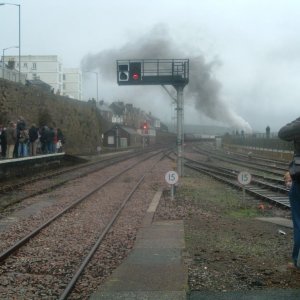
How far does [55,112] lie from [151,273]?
145ft

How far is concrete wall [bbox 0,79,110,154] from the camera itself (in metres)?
37.3

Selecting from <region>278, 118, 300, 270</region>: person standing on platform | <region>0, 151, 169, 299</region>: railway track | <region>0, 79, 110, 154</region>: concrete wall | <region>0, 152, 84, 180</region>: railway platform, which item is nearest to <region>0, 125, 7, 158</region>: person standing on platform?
<region>0, 152, 84, 180</region>: railway platform

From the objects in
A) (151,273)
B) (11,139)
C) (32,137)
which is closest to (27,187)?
(11,139)

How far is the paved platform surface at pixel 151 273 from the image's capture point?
6.06m

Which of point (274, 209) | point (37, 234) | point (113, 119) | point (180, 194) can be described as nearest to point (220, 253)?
point (37, 234)

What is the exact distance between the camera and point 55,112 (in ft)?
164

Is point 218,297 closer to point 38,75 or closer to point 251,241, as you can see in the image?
point 251,241

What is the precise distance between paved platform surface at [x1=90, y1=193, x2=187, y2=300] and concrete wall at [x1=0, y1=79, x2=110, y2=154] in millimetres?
27564

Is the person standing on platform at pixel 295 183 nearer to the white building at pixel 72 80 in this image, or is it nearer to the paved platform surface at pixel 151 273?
the paved platform surface at pixel 151 273

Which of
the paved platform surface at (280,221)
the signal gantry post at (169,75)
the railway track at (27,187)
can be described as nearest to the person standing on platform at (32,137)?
the railway track at (27,187)

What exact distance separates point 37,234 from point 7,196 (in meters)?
7.21

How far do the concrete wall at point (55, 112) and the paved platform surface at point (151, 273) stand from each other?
90.4 feet

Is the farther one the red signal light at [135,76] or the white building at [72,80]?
the white building at [72,80]

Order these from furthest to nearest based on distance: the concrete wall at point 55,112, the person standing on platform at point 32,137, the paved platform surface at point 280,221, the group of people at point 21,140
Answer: the concrete wall at point 55,112 < the person standing on platform at point 32,137 < the group of people at point 21,140 < the paved platform surface at point 280,221
